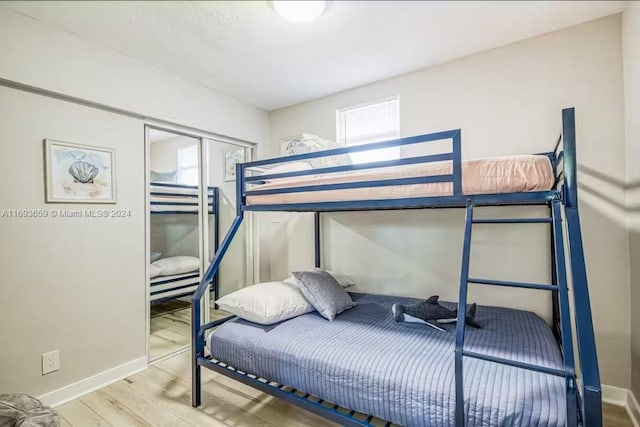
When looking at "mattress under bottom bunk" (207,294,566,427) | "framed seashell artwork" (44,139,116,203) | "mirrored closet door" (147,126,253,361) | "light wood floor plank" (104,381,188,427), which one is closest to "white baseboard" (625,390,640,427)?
"mattress under bottom bunk" (207,294,566,427)

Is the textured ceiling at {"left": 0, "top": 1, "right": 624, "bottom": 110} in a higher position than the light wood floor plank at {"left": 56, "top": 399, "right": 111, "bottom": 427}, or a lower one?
higher

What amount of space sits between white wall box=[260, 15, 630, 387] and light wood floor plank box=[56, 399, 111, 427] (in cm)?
209

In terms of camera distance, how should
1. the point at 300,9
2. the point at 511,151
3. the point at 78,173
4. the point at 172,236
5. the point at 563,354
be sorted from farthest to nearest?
the point at 172,236 < the point at 511,151 < the point at 78,173 < the point at 300,9 < the point at 563,354

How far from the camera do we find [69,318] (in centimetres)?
213

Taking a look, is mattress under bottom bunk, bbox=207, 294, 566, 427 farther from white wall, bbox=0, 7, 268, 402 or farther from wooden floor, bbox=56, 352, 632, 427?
white wall, bbox=0, 7, 268, 402

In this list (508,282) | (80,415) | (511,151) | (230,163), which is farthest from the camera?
(230,163)

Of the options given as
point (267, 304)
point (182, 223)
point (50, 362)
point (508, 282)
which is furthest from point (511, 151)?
point (50, 362)

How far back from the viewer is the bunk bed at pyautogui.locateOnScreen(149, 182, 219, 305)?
2693 millimetres

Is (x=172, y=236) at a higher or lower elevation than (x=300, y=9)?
lower

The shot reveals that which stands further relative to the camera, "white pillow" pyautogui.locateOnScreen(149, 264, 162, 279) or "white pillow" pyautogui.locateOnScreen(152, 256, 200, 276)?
"white pillow" pyautogui.locateOnScreen(152, 256, 200, 276)

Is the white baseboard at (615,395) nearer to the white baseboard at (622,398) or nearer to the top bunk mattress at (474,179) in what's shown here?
the white baseboard at (622,398)

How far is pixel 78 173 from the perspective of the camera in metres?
2.18

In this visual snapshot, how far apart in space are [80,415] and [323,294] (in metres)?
1.72

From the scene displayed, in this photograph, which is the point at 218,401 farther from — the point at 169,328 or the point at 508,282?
the point at 508,282
